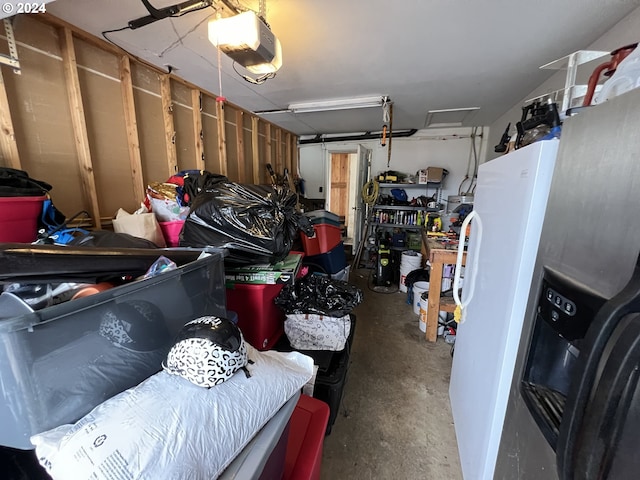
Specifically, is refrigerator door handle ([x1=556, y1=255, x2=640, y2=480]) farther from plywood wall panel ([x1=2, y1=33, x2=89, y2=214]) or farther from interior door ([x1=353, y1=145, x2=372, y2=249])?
interior door ([x1=353, y1=145, x2=372, y2=249])

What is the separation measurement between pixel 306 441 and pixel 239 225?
1.10 m

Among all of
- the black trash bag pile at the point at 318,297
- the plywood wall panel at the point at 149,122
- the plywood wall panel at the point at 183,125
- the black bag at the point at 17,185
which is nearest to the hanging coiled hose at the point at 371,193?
the plywood wall panel at the point at 183,125

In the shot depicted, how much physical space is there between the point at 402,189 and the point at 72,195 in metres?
4.40

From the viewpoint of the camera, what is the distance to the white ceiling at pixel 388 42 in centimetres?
152

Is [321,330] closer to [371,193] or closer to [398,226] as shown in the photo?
[398,226]

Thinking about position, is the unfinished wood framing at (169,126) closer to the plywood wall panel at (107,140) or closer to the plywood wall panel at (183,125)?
the plywood wall panel at (183,125)

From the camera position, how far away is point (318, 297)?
1723 millimetres

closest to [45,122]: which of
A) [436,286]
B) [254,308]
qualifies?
[254,308]

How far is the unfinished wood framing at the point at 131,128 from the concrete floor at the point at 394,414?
2.33 meters

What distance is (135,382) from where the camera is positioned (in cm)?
75

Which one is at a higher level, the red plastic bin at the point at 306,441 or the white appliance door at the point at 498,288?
the white appliance door at the point at 498,288

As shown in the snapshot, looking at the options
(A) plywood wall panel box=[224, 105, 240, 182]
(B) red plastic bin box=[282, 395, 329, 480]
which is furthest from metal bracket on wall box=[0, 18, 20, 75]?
Result: (B) red plastic bin box=[282, 395, 329, 480]

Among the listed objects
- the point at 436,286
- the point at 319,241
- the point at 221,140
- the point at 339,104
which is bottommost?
the point at 436,286

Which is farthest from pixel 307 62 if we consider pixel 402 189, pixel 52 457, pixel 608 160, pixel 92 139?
pixel 402 189
